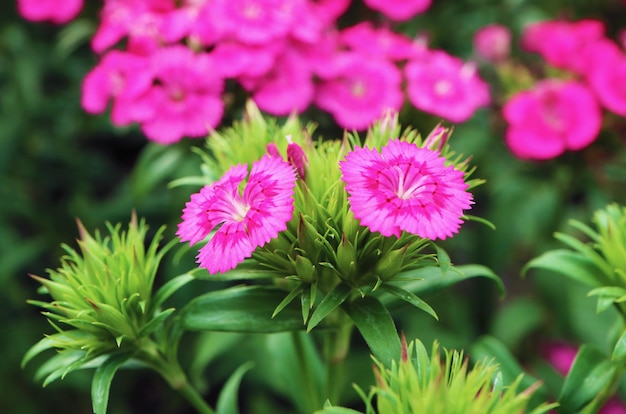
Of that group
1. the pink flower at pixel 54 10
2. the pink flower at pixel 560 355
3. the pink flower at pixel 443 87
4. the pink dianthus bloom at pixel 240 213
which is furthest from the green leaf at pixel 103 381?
the pink flower at pixel 560 355

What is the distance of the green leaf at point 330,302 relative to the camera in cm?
80

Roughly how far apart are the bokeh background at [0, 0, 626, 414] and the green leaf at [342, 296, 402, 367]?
0.70 meters

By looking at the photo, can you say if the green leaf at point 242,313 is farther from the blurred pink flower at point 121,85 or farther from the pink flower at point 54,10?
the pink flower at point 54,10

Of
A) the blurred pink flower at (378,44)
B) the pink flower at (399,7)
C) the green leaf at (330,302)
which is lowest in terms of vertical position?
the green leaf at (330,302)

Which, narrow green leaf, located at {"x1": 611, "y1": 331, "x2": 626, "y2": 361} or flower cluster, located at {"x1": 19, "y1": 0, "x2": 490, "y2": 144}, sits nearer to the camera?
narrow green leaf, located at {"x1": 611, "y1": 331, "x2": 626, "y2": 361}

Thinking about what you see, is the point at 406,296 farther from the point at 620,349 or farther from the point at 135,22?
the point at 135,22

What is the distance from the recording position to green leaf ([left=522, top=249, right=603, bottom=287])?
990 mm

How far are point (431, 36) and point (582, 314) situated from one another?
861mm

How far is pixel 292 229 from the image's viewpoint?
850 millimetres

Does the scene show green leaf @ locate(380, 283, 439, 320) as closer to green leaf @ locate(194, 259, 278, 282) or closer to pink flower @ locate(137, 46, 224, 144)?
green leaf @ locate(194, 259, 278, 282)

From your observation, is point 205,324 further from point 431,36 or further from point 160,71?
point 431,36

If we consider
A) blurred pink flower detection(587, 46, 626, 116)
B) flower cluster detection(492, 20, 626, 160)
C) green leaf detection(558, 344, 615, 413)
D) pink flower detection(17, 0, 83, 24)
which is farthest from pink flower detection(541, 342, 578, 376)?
pink flower detection(17, 0, 83, 24)

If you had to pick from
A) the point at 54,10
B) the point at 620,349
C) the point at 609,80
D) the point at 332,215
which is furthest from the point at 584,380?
the point at 54,10

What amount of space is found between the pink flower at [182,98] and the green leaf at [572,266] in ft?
2.28
